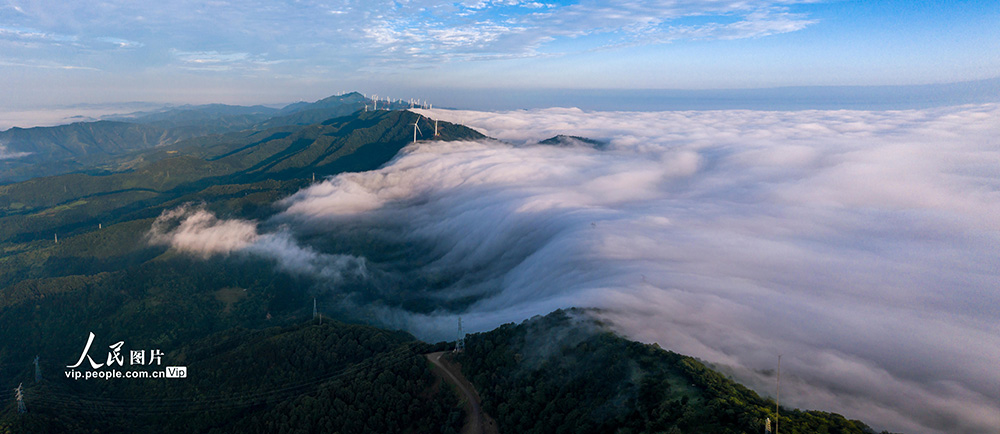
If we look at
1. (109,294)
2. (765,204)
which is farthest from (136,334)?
(765,204)

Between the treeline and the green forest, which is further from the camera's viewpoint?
the green forest

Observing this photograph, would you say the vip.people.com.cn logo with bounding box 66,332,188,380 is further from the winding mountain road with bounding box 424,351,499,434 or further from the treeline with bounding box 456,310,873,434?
the treeline with bounding box 456,310,873,434

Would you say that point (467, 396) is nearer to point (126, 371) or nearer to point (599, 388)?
point (599, 388)

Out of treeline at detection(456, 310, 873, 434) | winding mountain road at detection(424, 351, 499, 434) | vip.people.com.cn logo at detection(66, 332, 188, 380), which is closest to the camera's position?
treeline at detection(456, 310, 873, 434)

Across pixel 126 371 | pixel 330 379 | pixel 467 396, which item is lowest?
pixel 126 371

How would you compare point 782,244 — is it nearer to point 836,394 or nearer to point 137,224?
point 836,394

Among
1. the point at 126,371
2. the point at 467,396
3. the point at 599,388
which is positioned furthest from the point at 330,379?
the point at 126,371

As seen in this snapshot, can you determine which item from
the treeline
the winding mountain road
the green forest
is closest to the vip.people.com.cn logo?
the green forest

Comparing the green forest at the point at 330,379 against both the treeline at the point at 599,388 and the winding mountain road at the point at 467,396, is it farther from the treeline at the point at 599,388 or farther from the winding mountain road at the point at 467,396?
the winding mountain road at the point at 467,396

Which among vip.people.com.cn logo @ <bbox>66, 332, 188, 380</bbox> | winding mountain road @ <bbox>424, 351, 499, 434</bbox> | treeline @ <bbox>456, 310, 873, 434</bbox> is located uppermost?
treeline @ <bbox>456, 310, 873, 434</bbox>

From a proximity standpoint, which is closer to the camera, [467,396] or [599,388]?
[599,388]

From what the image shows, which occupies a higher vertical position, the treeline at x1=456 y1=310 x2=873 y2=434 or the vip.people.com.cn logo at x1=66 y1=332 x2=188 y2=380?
the treeline at x1=456 y1=310 x2=873 y2=434

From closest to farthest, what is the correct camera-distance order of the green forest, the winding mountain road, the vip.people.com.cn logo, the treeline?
the treeline
the green forest
the winding mountain road
the vip.people.com.cn logo
